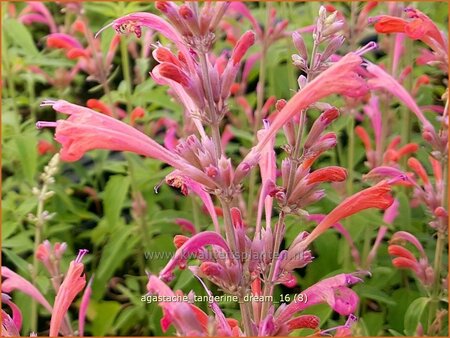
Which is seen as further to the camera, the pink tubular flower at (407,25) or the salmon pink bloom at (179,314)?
the pink tubular flower at (407,25)

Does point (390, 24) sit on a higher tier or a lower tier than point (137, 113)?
higher

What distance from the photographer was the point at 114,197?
2.40 metres

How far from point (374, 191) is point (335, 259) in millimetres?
968

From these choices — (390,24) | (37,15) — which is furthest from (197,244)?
(37,15)

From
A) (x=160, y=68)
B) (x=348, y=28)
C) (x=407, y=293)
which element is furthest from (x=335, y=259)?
(x=160, y=68)

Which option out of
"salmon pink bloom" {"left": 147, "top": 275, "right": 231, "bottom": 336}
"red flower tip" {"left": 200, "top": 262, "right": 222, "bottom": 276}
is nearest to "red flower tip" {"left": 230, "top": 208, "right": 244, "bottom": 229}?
"red flower tip" {"left": 200, "top": 262, "right": 222, "bottom": 276}

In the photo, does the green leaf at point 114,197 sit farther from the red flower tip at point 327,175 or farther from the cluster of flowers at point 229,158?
the red flower tip at point 327,175

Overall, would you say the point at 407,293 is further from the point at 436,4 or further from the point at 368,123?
the point at 436,4

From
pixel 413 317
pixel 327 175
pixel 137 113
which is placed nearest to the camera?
pixel 327 175

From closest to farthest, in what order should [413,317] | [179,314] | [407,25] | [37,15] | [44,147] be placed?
1. [179,314]
2. [407,25]
3. [413,317]
4. [44,147]
5. [37,15]

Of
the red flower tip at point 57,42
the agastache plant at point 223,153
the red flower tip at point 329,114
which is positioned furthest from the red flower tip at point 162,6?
the red flower tip at point 57,42

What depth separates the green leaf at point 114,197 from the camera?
236 centimetres

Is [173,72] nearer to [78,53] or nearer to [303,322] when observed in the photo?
[303,322]

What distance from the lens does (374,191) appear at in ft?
4.50
